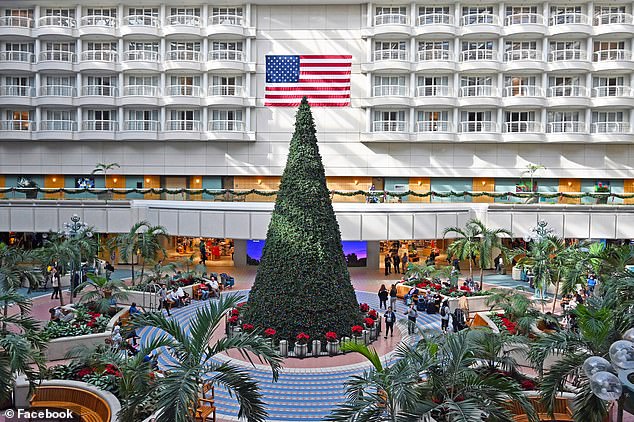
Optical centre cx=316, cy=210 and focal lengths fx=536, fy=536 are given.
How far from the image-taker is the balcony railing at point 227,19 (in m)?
39.7

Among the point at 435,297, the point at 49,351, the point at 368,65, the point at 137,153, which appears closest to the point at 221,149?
the point at 137,153

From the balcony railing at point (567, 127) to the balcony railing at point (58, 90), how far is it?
3611cm

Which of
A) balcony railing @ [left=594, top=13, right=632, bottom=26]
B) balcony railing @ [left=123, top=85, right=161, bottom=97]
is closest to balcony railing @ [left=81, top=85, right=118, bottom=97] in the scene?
balcony railing @ [left=123, top=85, right=161, bottom=97]

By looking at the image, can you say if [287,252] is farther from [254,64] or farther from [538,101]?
[538,101]

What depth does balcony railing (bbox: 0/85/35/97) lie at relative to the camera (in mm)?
40875

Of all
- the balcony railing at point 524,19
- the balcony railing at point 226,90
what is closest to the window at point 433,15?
the balcony railing at point 524,19

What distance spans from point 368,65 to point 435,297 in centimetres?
2114

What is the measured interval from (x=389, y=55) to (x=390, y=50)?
0.38m

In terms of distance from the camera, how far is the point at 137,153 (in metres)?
41.3

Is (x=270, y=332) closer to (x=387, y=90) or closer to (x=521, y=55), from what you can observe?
(x=387, y=90)

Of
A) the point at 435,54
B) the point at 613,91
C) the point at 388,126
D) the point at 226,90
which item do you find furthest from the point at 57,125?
the point at 613,91

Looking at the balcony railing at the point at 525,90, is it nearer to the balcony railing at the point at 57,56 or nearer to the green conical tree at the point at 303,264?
the green conical tree at the point at 303,264

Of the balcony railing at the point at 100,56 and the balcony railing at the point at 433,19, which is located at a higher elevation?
the balcony railing at the point at 433,19

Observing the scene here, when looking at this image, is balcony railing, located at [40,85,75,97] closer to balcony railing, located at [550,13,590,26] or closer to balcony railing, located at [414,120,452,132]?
balcony railing, located at [414,120,452,132]
